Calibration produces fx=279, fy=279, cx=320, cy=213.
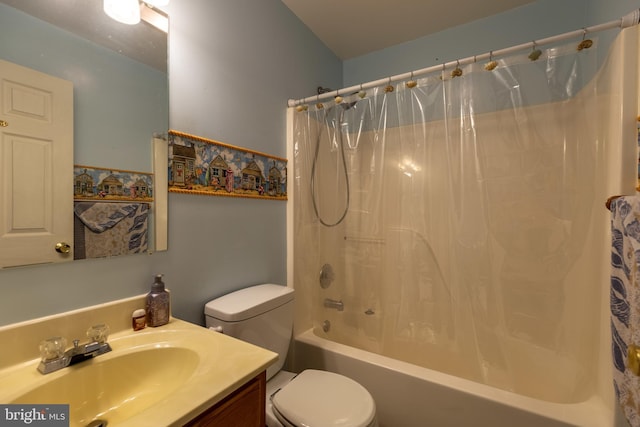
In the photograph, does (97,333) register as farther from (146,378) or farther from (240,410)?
(240,410)

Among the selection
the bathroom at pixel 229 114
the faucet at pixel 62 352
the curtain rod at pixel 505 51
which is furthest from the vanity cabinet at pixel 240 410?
the curtain rod at pixel 505 51

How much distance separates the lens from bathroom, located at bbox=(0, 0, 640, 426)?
3.06 ft

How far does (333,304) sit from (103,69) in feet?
5.42

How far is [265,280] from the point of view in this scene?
163 cm

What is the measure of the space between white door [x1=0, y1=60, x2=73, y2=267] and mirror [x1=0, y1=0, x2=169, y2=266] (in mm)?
34

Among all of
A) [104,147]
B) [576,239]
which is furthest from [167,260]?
[576,239]

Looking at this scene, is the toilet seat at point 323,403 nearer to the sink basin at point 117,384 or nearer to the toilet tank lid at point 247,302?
the toilet tank lid at point 247,302

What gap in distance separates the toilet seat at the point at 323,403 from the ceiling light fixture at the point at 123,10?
1592 millimetres

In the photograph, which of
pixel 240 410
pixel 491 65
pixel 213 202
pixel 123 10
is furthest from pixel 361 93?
pixel 240 410

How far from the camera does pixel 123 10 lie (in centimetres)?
100

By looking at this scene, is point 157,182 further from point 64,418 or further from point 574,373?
point 574,373

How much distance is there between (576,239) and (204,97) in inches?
71.4

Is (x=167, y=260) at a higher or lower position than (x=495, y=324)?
higher

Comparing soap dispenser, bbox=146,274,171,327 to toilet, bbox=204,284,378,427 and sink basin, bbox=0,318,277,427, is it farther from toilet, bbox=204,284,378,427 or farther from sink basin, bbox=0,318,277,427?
toilet, bbox=204,284,378,427
